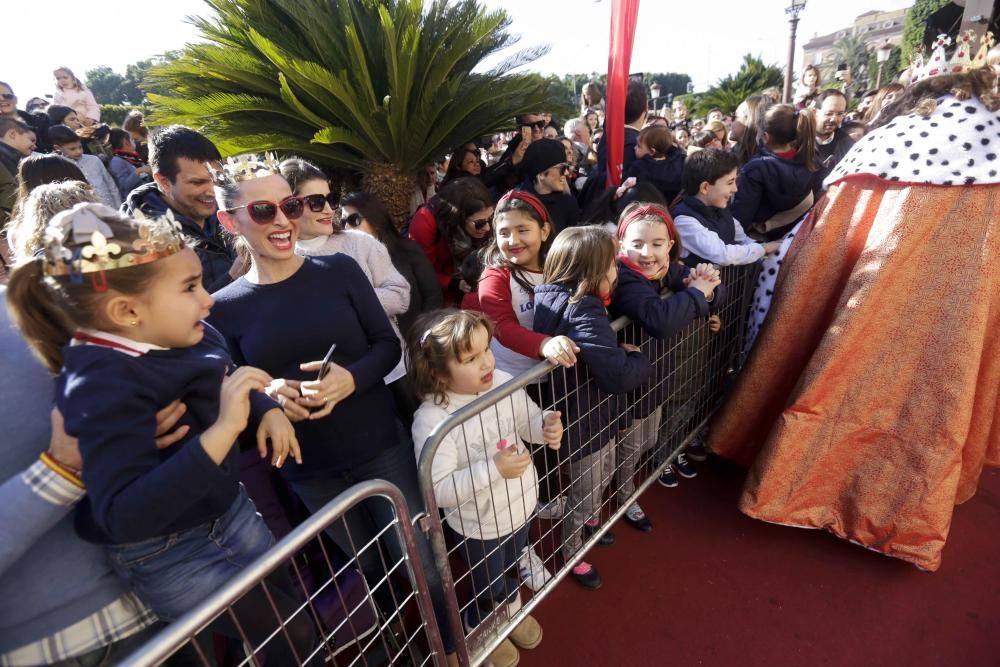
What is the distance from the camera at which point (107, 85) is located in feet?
220

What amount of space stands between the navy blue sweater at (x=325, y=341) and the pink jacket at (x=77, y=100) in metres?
8.43

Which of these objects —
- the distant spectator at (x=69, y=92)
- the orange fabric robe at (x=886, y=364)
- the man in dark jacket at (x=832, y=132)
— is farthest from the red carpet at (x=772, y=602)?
the distant spectator at (x=69, y=92)

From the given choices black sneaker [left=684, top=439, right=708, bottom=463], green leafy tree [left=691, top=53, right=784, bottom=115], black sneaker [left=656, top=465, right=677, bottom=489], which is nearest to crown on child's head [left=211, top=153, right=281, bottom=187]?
black sneaker [left=656, top=465, right=677, bottom=489]

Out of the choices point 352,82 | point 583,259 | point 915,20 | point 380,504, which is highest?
point 915,20

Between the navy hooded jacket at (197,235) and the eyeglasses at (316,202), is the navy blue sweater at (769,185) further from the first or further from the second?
the navy hooded jacket at (197,235)

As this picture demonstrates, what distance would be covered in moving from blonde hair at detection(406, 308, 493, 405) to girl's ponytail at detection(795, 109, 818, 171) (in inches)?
107

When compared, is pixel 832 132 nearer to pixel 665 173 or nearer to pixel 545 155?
pixel 665 173

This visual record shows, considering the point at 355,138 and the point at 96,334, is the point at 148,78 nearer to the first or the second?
the point at 355,138

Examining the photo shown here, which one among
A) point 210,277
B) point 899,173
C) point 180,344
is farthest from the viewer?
point 210,277

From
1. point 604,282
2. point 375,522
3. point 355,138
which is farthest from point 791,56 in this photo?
point 375,522

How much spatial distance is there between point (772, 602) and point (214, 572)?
2375mm

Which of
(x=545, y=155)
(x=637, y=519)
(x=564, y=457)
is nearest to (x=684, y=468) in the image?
(x=637, y=519)

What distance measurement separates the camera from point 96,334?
1193 millimetres

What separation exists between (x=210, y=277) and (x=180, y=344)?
1480 mm
